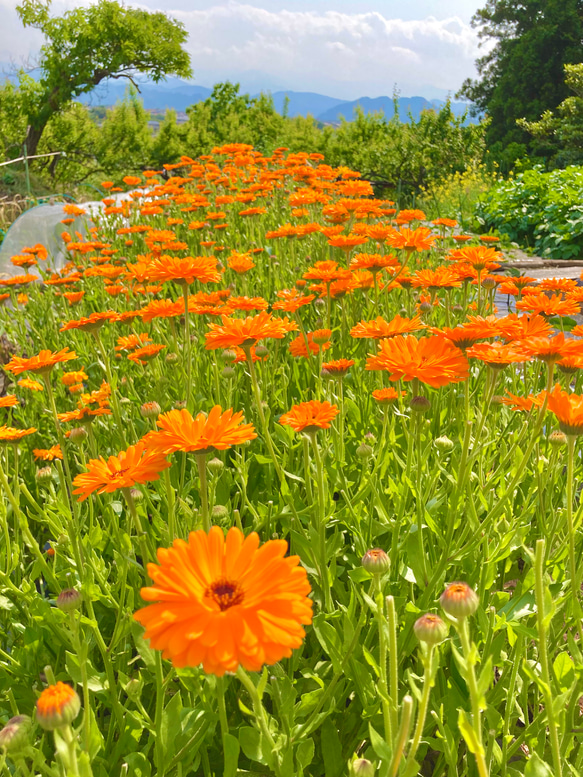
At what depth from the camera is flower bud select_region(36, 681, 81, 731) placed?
72 centimetres

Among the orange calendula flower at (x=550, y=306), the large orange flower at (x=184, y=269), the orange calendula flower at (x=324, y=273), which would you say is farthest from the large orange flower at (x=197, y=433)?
the orange calendula flower at (x=324, y=273)

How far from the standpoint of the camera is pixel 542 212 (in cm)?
785

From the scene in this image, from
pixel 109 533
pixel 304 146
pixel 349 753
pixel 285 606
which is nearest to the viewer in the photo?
pixel 285 606

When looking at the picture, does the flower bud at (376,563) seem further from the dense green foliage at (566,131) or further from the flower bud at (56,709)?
the dense green foliage at (566,131)

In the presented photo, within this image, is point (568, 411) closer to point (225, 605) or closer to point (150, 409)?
point (225, 605)

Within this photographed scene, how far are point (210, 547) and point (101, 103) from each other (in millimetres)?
18849

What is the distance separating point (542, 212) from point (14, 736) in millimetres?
8478

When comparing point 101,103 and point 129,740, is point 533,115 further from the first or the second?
point 129,740

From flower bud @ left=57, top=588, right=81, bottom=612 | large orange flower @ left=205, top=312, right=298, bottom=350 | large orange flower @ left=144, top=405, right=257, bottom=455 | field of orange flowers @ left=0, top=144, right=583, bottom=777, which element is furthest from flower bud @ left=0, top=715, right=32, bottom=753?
large orange flower @ left=205, top=312, right=298, bottom=350

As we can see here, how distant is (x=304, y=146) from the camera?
11516mm

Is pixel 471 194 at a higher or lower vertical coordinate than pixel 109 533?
higher

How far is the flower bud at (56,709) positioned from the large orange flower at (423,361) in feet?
2.84

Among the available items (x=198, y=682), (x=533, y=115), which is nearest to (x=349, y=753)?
(x=198, y=682)

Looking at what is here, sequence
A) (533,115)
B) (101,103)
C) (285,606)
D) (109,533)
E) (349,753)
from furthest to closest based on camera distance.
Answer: (533,115) → (101,103) → (109,533) → (349,753) → (285,606)
